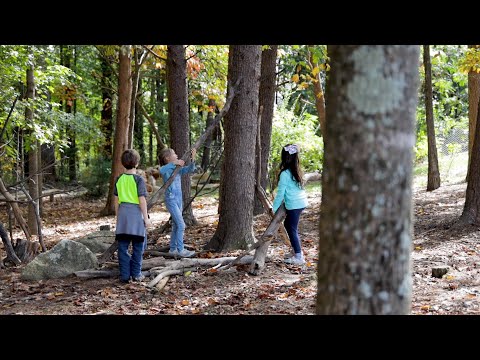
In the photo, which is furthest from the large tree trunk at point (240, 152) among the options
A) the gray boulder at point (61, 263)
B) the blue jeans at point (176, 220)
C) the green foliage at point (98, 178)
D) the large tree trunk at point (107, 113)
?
the large tree trunk at point (107, 113)

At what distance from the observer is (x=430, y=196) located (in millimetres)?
14117

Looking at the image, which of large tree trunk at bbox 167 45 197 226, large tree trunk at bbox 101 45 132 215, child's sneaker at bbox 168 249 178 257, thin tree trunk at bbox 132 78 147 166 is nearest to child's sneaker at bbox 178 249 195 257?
child's sneaker at bbox 168 249 178 257

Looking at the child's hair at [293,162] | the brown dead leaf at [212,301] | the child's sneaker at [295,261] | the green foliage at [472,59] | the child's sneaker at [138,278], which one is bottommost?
the brown dead leaf at [212,301]

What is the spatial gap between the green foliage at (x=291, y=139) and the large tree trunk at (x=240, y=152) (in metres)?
11.1

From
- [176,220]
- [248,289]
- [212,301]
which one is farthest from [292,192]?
[212,301]

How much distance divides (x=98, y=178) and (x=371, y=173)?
755 inches

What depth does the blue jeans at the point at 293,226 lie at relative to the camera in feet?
25.2

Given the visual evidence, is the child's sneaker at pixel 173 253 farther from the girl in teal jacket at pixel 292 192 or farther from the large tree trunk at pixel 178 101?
the large tree trunk at pixel 178 101

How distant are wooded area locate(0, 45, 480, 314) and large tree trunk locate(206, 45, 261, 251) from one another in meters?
0.02

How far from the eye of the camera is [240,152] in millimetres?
8289

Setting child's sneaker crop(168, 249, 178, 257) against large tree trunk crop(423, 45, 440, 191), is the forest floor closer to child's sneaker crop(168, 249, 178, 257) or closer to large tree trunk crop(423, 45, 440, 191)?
child's sneaker crop(168, 249, 178, 257)

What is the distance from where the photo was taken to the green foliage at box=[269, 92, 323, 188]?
20.4 meters
